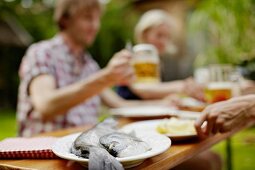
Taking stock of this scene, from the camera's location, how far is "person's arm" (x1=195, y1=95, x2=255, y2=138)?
4.13 feet

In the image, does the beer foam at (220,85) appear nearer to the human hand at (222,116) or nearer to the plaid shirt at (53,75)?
the human hand at (222,116)

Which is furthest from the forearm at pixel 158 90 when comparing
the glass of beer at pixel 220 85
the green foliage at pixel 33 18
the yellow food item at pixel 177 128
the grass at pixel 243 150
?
the green foliage at pixel 33 18

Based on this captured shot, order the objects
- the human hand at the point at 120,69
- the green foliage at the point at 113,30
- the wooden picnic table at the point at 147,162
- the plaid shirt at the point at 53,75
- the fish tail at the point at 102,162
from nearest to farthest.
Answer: the fish tail at the point at 102,162
the wooden picnic table at the point at 147,162
the human hand at the point at 120,69
the plaid shirt at the point at 53,75
the green foliage at the point at 113,30

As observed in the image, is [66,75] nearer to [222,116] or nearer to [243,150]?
[222,116]

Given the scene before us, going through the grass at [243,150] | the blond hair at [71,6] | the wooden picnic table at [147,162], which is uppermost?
the blond hair at [71,6]

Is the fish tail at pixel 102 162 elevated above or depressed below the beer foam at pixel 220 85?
below

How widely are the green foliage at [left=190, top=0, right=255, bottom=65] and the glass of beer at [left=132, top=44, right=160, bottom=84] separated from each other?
213cm

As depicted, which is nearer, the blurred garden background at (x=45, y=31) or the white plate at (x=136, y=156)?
the white plate at (x=136, y=156)

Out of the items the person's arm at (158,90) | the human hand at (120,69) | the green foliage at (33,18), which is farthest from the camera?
the green foliage at (33,18)

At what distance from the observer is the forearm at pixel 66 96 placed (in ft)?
6.39

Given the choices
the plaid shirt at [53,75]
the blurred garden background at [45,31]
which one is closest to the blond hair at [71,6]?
the plaid shirt at [53,75]

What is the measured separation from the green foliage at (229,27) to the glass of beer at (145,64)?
213 cm

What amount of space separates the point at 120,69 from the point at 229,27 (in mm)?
2775

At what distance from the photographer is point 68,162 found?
1.09m
